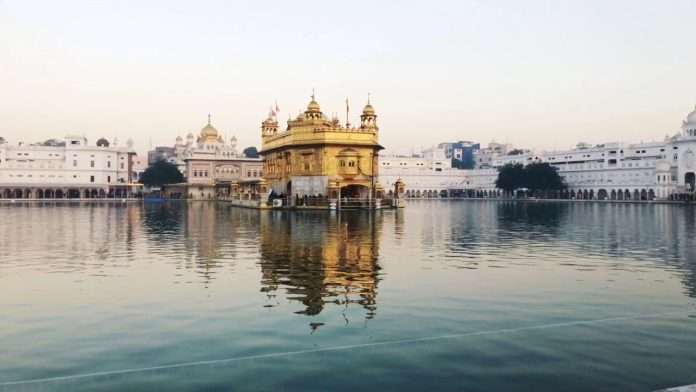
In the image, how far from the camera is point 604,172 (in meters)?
114

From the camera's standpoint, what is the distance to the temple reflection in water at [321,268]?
1242cm

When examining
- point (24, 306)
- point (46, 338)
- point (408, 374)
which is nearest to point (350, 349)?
point (408, 374)

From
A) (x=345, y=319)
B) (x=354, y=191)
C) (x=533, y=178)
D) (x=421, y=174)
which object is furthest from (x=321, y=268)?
(x=421, y=174)

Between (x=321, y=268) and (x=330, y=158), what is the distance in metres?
40.1

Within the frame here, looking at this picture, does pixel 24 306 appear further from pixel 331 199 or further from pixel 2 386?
pixel 331 199

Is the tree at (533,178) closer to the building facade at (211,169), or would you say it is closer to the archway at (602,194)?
the archway at (602,194)

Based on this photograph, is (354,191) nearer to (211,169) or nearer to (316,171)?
(316,171)

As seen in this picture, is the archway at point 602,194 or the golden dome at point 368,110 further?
the archway at point 602,194

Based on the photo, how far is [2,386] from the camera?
7.16m

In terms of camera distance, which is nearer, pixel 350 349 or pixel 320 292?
pixel 350 349

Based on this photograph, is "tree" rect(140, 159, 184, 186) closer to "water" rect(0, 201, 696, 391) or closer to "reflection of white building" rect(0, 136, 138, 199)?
"reflection of white building" rect(0, 136, 138, 199)

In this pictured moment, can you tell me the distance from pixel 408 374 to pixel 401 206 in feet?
176

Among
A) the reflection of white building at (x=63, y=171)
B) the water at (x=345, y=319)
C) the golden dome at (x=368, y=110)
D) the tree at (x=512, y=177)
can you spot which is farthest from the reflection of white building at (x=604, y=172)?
the water at (x=345, y=319)

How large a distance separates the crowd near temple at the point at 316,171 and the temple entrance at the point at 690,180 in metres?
0.22
